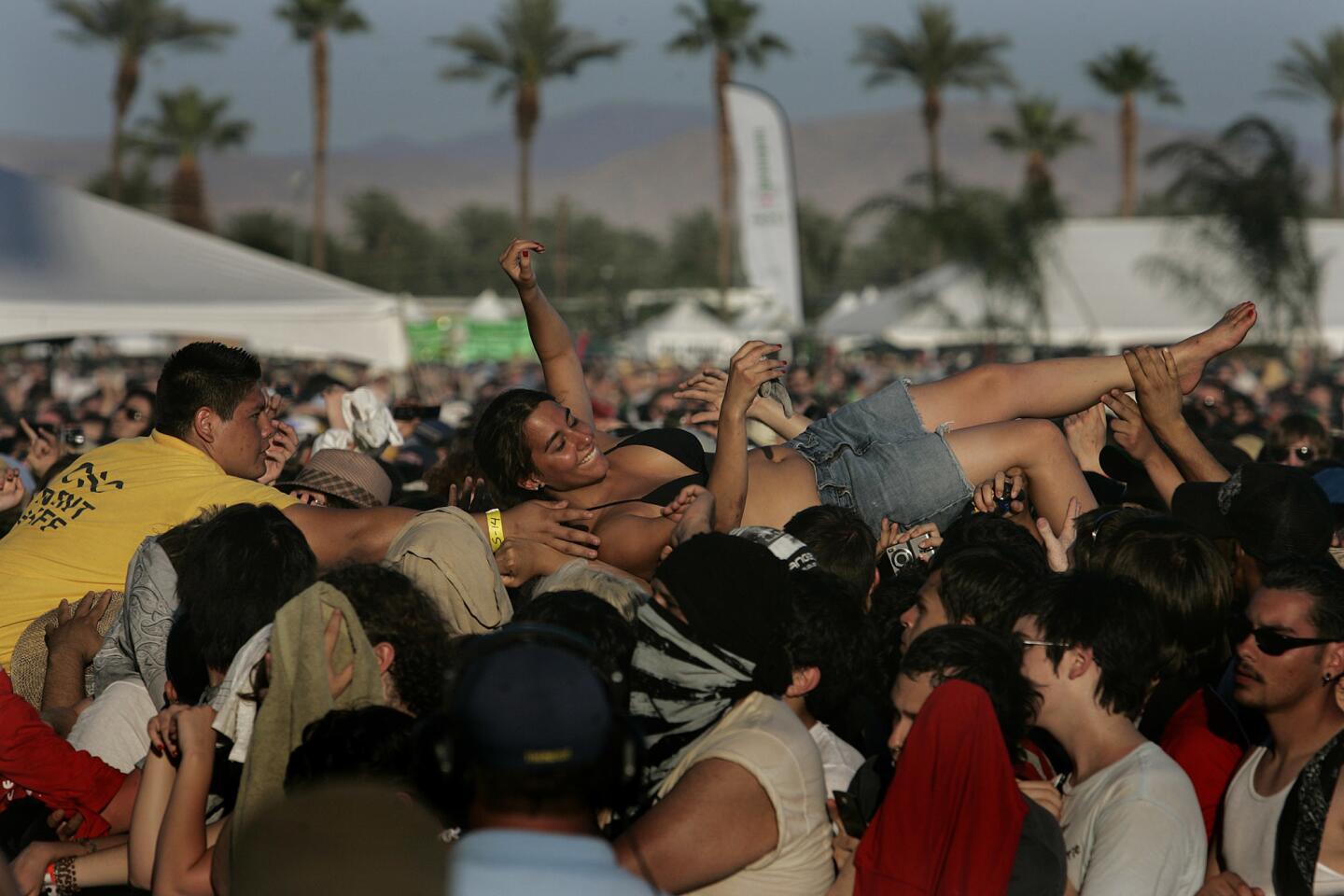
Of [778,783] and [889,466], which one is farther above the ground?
[889,466]

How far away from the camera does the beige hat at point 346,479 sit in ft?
16.4

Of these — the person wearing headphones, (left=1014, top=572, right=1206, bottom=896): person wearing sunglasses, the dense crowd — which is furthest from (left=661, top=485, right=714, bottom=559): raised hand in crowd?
the person wearing headphones

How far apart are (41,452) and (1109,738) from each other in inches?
258

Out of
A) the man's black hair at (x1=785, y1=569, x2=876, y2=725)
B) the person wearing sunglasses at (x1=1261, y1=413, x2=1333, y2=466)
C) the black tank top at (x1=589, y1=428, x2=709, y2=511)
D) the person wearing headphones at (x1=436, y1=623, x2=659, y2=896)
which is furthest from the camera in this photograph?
the person wearing sunglasses at (x1=1261, y1=413, x2=1333, y2=466)

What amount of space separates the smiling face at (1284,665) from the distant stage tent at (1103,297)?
27.7m

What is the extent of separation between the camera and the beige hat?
501 centimetres

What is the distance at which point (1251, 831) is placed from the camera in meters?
3.08

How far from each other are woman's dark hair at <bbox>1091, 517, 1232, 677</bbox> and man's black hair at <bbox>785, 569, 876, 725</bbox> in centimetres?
76

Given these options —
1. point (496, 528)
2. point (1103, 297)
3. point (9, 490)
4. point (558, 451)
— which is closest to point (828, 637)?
point (496, 528)

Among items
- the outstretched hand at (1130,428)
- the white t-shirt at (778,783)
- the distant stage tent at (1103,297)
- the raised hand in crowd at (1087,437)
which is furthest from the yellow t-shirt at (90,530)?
the distant stage tent at (1103,297)

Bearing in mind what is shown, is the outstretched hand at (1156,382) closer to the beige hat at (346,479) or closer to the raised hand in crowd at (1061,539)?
the raised hand in crowd at (1061,539)

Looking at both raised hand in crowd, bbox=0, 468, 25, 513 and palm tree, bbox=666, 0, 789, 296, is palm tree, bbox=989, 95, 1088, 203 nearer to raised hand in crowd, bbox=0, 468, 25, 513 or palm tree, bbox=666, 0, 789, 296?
palm tree, bbox=666, 0, 789, 296

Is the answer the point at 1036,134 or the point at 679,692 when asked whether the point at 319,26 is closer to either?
the point at 1036,134

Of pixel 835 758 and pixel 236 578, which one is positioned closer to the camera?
pixel 236 578
